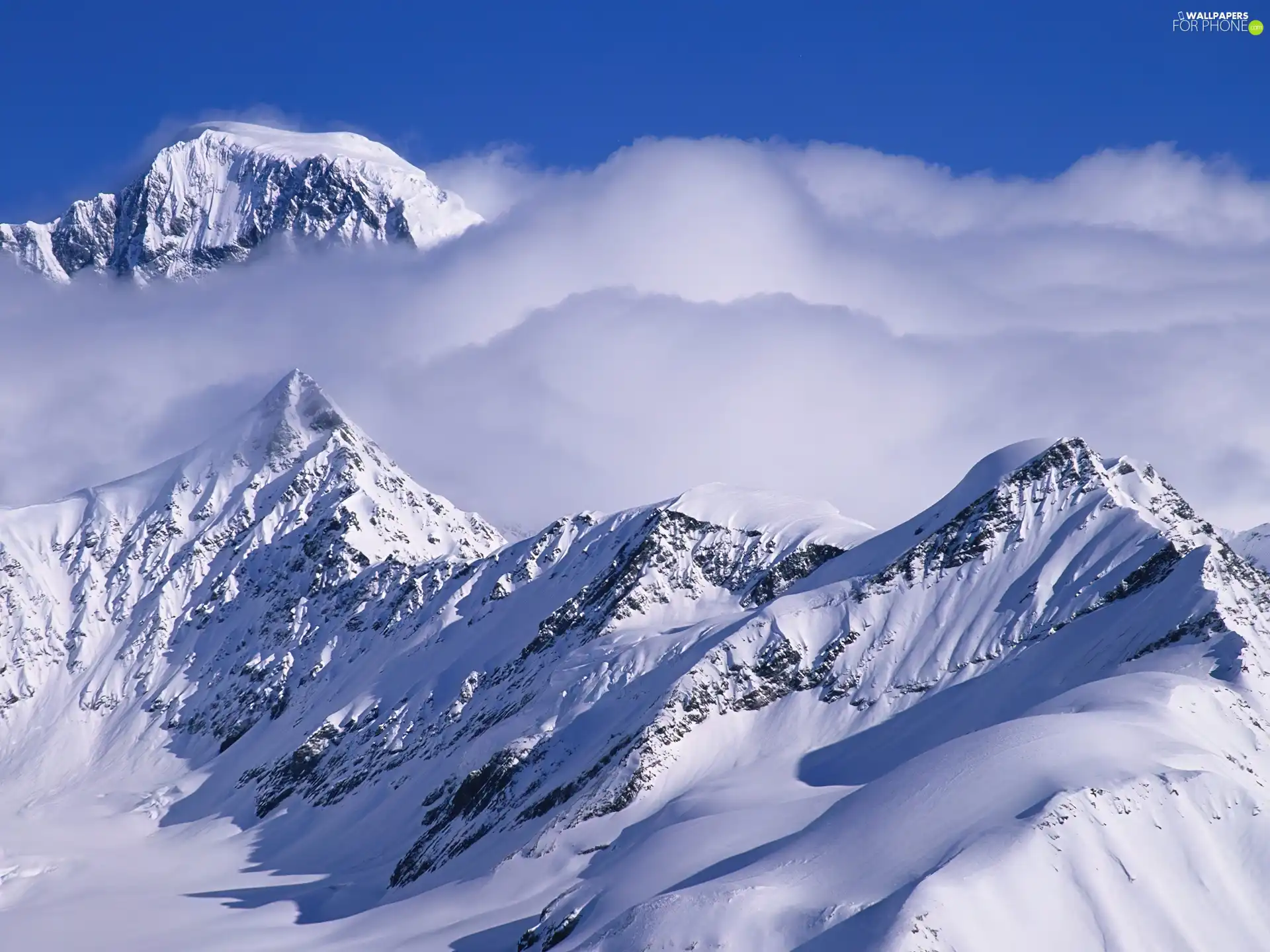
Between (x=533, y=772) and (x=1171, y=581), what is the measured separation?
78.5 meters

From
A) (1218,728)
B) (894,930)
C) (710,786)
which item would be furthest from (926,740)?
(894,930)

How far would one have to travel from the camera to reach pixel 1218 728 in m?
142

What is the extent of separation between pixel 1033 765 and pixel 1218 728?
2520cm

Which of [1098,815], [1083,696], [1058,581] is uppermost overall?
[1058,581]

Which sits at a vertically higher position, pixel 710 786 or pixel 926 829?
pixel 710 786

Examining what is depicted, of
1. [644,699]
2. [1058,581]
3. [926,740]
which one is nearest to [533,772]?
[644,699]

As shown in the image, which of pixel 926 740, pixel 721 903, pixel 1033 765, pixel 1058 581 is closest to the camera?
pixel 721 903

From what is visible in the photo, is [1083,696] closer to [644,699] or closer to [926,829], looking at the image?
[926,829]

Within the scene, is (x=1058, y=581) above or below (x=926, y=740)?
above

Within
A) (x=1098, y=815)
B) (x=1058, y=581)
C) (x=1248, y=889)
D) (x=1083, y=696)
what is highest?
(x=1058, y=581)

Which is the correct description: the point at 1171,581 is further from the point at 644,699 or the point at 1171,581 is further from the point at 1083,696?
the point at 644,699

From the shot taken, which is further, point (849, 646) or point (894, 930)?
point (849, 646)

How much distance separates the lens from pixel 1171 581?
172m

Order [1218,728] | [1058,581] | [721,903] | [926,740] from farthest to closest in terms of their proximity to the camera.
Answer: [1058,581] → [926,740] → [1218,728] → [721,903]
